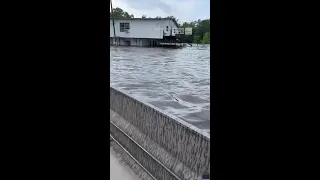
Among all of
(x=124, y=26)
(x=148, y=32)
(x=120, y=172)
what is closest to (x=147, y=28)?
(x=148, y=32)

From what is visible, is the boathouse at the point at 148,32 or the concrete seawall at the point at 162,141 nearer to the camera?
the concrete seawall at the point at 162,141

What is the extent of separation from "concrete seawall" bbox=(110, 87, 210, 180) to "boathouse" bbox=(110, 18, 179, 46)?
19.2 metres

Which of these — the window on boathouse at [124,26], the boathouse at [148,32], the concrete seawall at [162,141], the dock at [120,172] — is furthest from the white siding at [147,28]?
the dock at [120,172]

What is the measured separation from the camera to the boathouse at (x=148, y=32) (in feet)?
79.8

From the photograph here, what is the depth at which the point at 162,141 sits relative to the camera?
3.71 m

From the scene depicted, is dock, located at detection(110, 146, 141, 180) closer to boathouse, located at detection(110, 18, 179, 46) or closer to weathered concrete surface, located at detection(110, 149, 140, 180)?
weathered concrete surface, located at detection(110, 149, 140, 180)

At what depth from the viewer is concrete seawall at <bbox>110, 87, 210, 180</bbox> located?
3.05 m

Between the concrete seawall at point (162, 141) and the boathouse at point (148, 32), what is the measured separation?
62.9ft

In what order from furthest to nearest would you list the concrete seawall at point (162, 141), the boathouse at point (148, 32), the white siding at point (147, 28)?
the white siding at point (147, 28)
the boathouse at point (148, 32)
the concrete seawall at point (162, 141)

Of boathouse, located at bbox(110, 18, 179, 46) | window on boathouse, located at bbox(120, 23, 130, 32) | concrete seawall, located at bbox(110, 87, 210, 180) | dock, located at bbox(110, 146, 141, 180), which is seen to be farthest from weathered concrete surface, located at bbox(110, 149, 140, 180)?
boathouse, located at bbox(110, 18, 179, 46)

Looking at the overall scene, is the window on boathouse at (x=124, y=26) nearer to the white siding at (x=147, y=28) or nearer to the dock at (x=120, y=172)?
the white siding at (x=147, y=28)

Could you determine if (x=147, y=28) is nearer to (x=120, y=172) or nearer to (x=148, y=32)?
(x=148, y=32)

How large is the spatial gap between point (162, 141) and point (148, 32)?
22.7 meters
